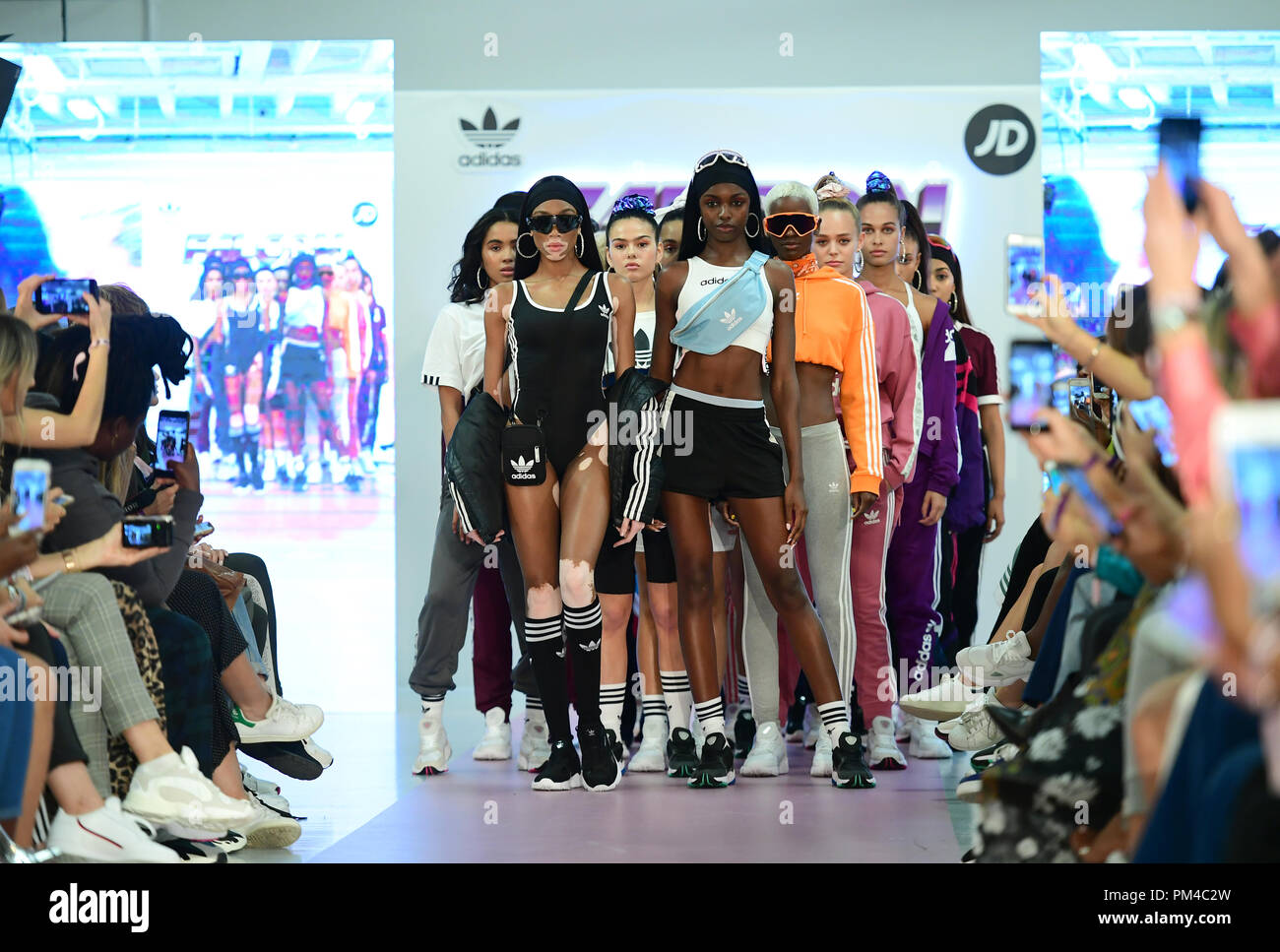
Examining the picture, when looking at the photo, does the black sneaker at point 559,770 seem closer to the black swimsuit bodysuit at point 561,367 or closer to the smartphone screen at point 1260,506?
the black swimsuit bodysuit at point 561,367

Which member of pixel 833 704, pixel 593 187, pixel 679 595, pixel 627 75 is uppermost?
pixel 627 75

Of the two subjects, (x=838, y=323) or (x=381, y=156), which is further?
(x=381, y=156)

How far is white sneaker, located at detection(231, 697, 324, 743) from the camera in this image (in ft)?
10.9

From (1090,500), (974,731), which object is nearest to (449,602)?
(974,731)

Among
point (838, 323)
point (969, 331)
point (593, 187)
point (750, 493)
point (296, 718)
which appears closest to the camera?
point (296, 718)

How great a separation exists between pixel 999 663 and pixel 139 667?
2.01 m

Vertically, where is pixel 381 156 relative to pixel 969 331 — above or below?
above

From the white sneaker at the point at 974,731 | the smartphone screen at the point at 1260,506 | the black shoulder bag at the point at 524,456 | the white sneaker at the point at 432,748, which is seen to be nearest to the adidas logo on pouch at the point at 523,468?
the black shoulder bag at the point at 524,456

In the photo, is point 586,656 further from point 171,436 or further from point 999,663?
point 171,436

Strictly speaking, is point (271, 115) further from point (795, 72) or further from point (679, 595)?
point (679, 595)

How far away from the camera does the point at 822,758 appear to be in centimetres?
391

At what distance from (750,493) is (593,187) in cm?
274

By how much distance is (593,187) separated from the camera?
20.1ft

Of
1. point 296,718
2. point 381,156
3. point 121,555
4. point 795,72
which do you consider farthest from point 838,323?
point 381,156
